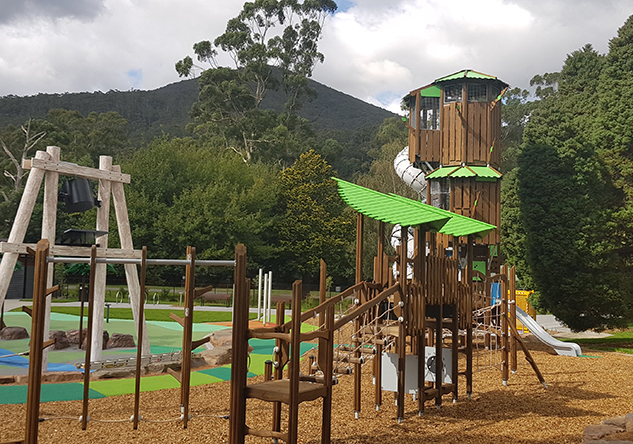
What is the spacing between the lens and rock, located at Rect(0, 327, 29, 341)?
61.8 ft

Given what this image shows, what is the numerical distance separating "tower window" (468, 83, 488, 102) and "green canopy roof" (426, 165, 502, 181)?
2263mm

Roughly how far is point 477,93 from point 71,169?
43.6ft

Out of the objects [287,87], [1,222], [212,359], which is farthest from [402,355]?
[287,87]

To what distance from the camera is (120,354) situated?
1586cm

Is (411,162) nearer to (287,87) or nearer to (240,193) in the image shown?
(240,193)

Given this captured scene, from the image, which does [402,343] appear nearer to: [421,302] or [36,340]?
[421,302]

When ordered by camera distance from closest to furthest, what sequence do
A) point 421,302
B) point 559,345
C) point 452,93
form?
point 421,302
point 559,345
point 452,93

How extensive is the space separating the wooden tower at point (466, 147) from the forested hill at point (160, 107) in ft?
278

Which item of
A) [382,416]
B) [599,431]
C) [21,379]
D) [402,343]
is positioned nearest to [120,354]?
[21,379]

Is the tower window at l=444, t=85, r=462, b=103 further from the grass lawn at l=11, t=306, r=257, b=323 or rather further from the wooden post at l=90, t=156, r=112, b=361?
the grass lawn at l=11, t=306, r=257, b=323

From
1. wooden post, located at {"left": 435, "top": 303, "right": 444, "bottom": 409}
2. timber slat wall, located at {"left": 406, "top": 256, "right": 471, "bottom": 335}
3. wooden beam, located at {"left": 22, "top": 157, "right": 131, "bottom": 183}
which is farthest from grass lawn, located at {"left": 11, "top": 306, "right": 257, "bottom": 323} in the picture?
wooden post, located at {"left": 435, "top": 303, "right": 444, "bottom": 409}

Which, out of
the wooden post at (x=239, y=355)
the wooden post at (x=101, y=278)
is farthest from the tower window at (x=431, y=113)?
the wooden post at (x=239, y=355)

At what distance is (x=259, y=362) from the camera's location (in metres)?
15.8

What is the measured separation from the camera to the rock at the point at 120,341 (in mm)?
17312
